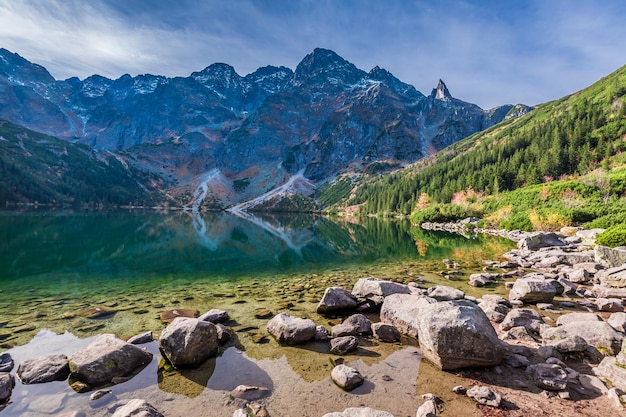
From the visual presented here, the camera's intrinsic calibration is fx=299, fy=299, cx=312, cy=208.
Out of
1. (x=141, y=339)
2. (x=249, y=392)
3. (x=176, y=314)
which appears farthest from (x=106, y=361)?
(x=176, y=314)

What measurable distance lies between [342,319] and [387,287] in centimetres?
316

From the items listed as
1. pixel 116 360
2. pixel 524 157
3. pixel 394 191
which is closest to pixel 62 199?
pixel 394 191

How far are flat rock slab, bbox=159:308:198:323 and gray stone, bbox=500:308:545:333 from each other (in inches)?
532

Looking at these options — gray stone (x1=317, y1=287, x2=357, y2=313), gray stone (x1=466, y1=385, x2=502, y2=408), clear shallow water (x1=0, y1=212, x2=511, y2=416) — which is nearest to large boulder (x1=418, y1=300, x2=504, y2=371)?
gray stone (x1=466, y1=385, x2=502, y2=408)

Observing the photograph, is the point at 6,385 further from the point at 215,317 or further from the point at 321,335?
the point at 321,335

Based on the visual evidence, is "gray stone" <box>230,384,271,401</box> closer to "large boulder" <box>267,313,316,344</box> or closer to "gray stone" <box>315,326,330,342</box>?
"large boulder" <box>267,313,316,344</box>

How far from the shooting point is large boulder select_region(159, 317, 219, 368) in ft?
30.1

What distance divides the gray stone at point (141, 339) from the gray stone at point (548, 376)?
1245 cm

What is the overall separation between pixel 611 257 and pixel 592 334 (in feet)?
52.8

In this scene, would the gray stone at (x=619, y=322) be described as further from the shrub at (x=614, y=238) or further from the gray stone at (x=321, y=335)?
the shrub at (x=614, y=238)

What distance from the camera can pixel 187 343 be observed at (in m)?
9.27

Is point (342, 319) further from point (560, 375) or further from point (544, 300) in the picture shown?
point (544, 300)

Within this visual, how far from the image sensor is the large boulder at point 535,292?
48.5ft

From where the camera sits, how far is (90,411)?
716 cm
